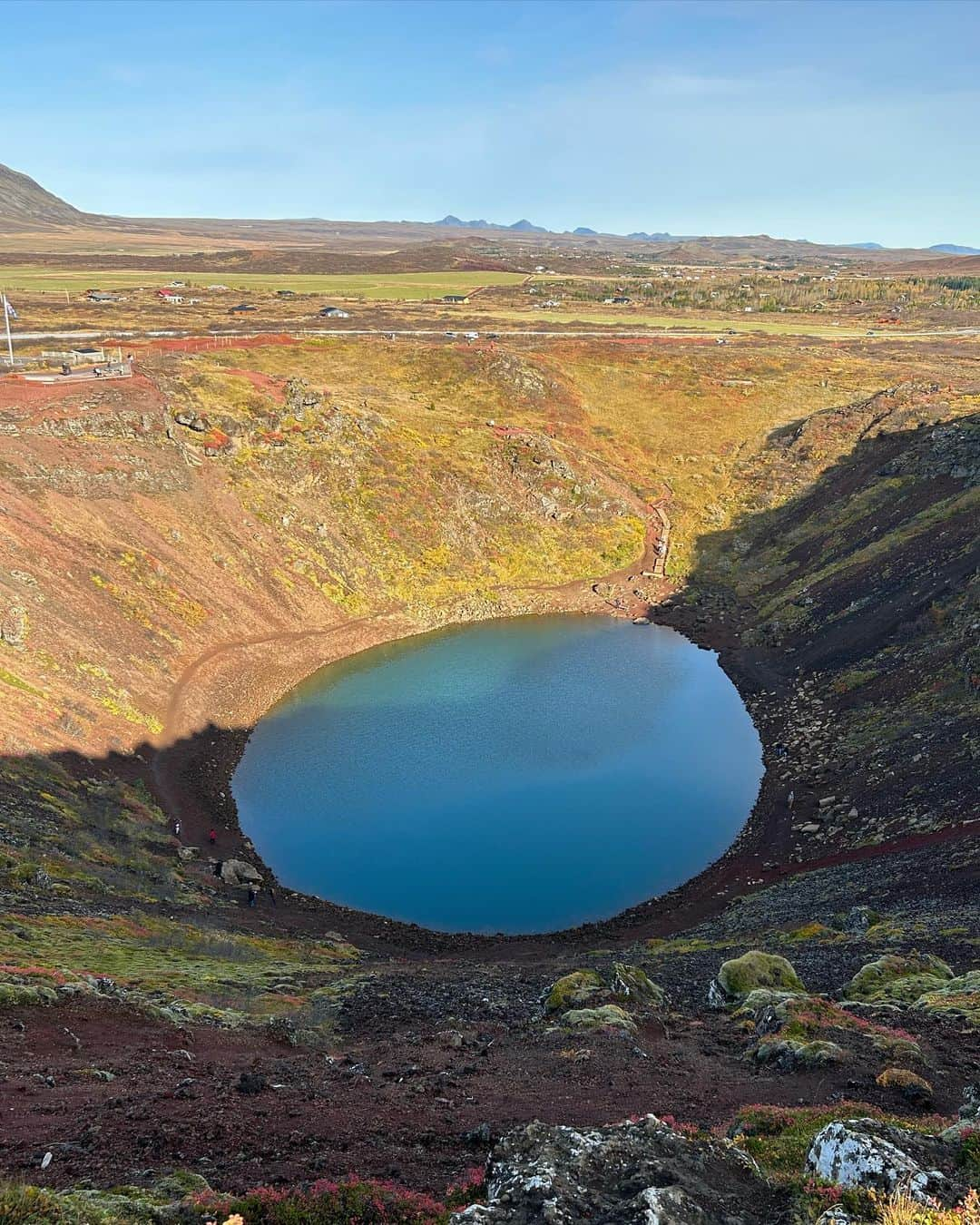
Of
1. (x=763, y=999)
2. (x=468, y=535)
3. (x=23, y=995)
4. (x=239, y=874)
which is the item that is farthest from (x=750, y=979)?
(x=468, y=535)

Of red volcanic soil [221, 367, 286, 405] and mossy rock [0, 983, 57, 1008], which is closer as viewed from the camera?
mossy rock [0, 983, 57, 1008]

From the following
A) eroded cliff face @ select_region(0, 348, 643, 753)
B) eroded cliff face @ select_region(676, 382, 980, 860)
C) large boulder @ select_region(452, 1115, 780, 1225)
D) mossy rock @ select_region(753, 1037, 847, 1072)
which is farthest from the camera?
eroded cliff face @ select_region(0, 348, 643, 753)

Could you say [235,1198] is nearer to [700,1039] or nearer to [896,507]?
[700,1039]

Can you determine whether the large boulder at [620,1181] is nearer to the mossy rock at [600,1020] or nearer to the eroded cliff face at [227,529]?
the mossy rock at [600,1020]

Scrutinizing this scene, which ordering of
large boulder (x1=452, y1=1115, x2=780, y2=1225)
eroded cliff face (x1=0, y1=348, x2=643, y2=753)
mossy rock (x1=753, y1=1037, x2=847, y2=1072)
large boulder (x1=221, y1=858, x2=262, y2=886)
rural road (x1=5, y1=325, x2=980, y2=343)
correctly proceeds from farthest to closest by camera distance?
rural road (x1=5, y1=325, x2=980, y2=343), eroded cliff face (x1=0, y1=348, x2=643, y2=753), large boulder (x1=221, y1=858, x2=262, y2=886), mossy rock (x1=753, y1=1037, x2=847, y2=1072), large boulder (x1=452, y1=1115, x2=780, y2=1225)

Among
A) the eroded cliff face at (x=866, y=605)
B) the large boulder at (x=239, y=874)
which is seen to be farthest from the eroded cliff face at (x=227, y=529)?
the eroded cliff face at (x=866, y=605)

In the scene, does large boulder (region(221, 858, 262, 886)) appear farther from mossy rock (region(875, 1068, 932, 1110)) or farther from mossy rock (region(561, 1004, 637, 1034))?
mossy rock (region(875, 1068, 932, 1110))

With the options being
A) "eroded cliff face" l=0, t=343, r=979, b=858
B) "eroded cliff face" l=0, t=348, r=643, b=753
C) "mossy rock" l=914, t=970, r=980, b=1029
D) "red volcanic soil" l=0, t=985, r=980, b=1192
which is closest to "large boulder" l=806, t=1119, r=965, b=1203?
"red volcanic soil" l=0, t=985, r=980, b=1192

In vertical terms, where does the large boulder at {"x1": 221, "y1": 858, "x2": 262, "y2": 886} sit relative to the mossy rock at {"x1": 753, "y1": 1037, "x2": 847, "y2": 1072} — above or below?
below

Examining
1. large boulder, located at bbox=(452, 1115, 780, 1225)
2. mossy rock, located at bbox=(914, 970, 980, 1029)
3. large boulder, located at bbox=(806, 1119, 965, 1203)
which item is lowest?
mossy rock, located at bbox=(914, 970, 980, 1029)
